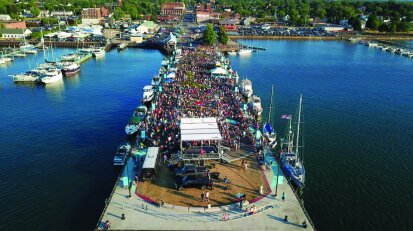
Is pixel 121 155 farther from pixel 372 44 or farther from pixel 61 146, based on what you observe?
pixel 372 44

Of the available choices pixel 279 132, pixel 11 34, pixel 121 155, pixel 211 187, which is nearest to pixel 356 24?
pixel 279 132

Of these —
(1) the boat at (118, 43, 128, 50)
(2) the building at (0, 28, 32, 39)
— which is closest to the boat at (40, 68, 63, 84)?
(1) the boat at (118, 43, 128, 50)

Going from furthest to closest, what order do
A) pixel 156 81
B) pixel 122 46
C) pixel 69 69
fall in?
pixel 122 46
pixel 69 69
pixel 156 81

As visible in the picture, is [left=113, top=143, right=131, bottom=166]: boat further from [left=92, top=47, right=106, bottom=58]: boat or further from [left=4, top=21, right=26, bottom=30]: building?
[left=4, top=21, right=26, bottom=30]: building

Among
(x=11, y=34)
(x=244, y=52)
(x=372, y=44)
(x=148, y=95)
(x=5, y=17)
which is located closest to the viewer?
(x=148, y=95)

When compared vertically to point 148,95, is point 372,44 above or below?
above

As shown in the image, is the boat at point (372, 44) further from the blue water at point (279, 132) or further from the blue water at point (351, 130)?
the blue water at point (279, 132)

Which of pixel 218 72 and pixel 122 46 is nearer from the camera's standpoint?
pixel 218 72

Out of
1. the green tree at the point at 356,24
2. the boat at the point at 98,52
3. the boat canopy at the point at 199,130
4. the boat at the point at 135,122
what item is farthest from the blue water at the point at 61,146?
the green tree at the point at 356,24
